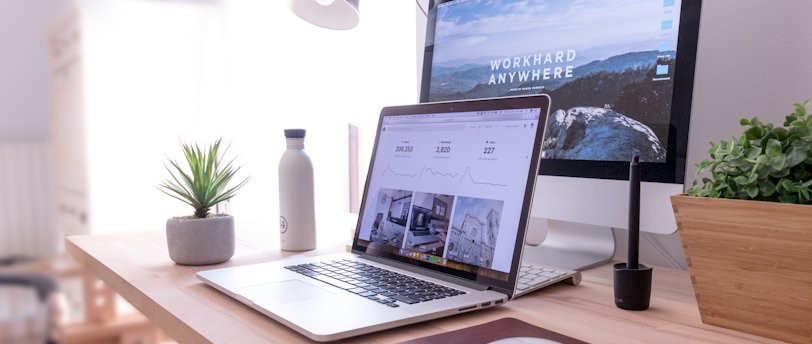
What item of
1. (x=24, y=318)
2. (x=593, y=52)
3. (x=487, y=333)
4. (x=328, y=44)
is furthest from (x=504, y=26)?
(x=24, y=318)

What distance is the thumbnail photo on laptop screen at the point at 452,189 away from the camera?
644 mm

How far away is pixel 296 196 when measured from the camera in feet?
3.15

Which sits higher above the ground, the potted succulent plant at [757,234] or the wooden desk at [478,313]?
the potted succulent plant at [757,234]

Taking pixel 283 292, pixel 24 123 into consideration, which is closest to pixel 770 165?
pixel 283 292

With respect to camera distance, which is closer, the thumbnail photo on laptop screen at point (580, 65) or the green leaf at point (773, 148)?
the green leaf at point (773, 148)

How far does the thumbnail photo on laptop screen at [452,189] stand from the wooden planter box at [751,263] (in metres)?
0.20

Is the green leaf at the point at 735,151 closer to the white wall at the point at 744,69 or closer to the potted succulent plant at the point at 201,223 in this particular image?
the white wall at the point at 744,69

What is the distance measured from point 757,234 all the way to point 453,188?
361 millimetres

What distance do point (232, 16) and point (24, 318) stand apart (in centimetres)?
172

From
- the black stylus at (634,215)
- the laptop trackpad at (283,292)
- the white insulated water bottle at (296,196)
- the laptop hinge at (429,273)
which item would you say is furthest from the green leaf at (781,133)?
the white insulated water bottle at (296,196)

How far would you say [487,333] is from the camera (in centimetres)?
49

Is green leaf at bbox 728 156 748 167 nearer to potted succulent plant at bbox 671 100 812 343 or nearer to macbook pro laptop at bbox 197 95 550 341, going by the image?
potted succulent plant at bbox 671 100 812 343

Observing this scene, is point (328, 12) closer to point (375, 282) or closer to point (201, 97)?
point (375, 282)

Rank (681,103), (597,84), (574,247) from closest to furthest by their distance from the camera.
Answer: (681,103) → (597,84) → (574,247)
